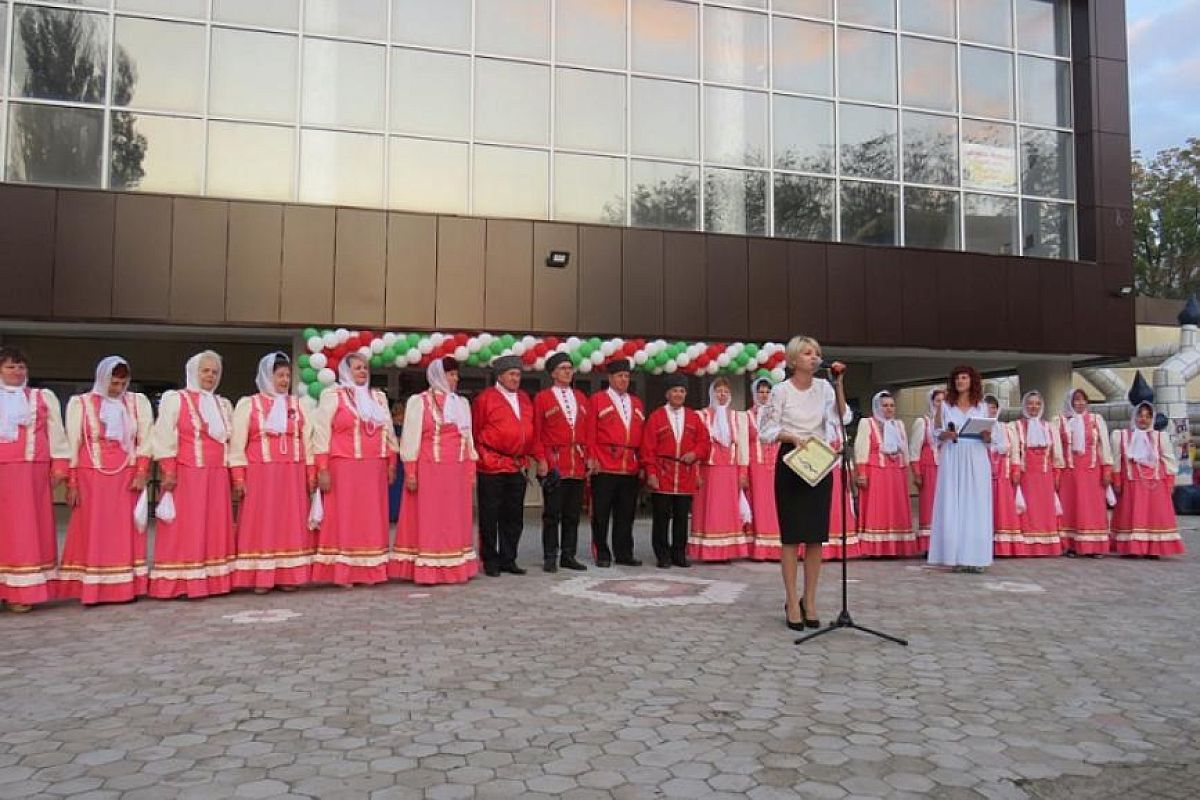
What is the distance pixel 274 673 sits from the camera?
4.69 m

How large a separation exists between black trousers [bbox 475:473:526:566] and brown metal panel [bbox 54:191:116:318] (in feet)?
23.5

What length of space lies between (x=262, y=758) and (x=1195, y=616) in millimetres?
6234

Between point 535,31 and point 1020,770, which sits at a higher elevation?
point 535,31

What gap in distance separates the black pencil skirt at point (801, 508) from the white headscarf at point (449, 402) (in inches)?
116

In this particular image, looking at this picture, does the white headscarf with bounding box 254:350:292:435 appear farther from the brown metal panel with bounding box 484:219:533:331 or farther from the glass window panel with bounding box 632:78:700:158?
the glass window panel with bounding box 632:78:700:158

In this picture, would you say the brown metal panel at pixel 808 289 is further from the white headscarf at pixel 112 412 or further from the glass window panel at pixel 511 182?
the white headscarf at pixel 112 412

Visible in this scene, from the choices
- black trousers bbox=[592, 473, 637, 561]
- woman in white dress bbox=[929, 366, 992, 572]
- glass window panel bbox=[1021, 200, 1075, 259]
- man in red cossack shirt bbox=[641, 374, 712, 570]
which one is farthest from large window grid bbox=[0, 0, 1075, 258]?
woman in white dress bbox=[929, 366, 992, 572]

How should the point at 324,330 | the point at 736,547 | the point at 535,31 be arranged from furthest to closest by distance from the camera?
the point at 535,31, the point at 324,330, the point at 736,547

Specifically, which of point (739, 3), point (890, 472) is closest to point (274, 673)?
point (890, 472)

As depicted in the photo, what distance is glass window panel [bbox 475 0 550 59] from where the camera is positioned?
1437cm

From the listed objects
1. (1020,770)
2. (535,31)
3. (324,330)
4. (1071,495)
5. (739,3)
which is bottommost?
(1020,770)

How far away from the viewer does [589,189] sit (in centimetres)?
1471

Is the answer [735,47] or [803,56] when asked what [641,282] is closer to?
[735,47]

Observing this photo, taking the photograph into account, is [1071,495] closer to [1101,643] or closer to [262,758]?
[1101,643]
